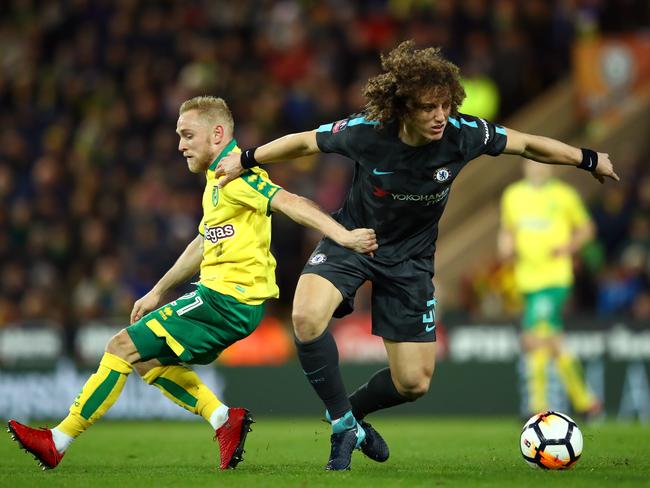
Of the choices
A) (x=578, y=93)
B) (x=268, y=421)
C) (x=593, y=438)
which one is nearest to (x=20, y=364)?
(x=268, y=421)

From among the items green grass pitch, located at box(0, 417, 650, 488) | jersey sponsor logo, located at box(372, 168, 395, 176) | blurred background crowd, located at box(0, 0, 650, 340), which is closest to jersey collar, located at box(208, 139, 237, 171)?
jersey sponsor logo, located at box(372, 168, 395, 176)

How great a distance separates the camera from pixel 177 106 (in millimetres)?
16031

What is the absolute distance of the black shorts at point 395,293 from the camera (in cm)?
683

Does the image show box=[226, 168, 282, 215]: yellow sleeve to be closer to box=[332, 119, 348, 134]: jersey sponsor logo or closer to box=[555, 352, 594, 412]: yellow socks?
box=[332, 119, 348, 134]: jersey sponsor logo

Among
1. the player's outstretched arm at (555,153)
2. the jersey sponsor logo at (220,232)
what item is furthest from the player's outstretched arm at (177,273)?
the player's outstretched arm at (555,153)

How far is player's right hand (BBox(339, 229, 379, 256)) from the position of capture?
20.7 feet

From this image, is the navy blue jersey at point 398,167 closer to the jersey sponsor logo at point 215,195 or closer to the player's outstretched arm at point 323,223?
the player's outstretched arm at point 323,223

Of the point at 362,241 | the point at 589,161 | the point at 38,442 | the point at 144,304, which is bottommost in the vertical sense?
the point at 38,442

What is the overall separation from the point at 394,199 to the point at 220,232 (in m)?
0.98

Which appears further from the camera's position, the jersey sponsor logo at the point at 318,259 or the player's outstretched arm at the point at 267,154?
the jersey sponsor logo at the point at 318,259

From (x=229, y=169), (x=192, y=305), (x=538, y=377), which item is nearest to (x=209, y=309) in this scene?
(x=192, y=305)

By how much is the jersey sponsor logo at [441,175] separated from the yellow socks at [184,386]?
1756 mm

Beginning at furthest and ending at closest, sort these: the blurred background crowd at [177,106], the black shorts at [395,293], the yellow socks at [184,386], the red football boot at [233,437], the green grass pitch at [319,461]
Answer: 1. the blurred background crowd at [177,106]
2. the yellow socks at [184,386]
3. the black shorts at [395,293]
4. the red football boot at [233,437]
5. the green grass pitch at [319,461]

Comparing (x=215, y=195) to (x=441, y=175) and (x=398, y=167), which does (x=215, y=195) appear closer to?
(x=398, y=167)
